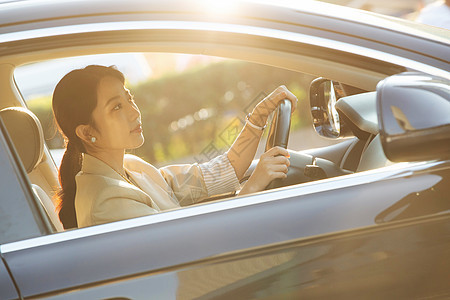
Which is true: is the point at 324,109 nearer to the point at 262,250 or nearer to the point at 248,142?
the point at 248,142

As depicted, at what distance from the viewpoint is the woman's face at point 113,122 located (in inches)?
87.2

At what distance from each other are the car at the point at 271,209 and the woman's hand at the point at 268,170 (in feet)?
1.17

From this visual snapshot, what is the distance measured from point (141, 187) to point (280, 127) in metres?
0.56

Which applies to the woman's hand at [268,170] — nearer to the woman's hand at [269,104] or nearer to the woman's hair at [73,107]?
the woman's hand at [269,104]

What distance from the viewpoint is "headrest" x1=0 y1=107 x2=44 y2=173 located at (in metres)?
2.10

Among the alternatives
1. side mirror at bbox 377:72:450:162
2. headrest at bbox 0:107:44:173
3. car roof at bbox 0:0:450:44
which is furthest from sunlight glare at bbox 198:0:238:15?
headrest at bbox 0:107:44:173

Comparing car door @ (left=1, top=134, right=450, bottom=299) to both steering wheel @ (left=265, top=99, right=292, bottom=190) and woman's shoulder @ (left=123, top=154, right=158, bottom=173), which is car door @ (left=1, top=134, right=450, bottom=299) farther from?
woman's shoulder @ (left=123, top=154, right=158, bottom=173)

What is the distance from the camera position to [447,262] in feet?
5.17

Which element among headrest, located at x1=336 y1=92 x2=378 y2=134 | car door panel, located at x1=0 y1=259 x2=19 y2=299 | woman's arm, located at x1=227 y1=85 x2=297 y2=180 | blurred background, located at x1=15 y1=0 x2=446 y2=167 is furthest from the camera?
blurred background, located at x1=15 y1=0 x2=446 y2=167

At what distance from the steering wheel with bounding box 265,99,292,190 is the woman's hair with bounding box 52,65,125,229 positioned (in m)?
0.57

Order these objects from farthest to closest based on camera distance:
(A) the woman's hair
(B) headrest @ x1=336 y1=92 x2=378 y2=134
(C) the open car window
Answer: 1. (C) the open car window
2. (A) the woman's hair
3. (B) headrest @ x1=336 y1=92 x2=378 y2=134

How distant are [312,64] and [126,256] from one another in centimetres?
68

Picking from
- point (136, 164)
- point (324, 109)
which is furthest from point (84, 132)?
point (324, 109)

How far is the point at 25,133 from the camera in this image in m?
2.16
